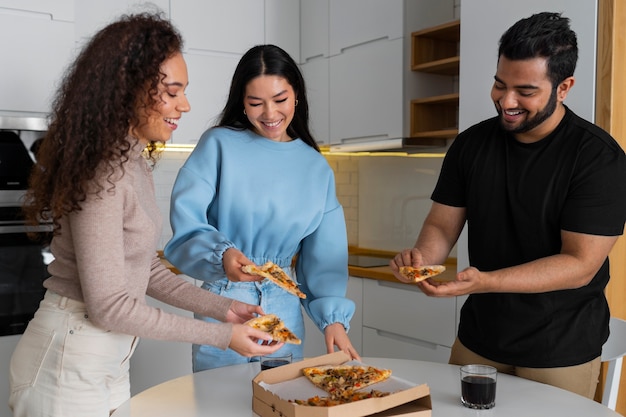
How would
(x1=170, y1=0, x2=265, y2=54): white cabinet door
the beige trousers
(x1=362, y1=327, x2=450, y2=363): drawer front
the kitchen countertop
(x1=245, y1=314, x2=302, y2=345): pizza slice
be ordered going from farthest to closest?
(x1=170, y1=0, x2=265, y2=54): white cabinet door
the kitchen countertop
(x1=362, y1=327, x2=450, y2=363): drawer front
the beige trousers
(x1=245, y1=314, x2=302, y2=345): pizza slice

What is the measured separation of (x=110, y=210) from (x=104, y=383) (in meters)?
0.39

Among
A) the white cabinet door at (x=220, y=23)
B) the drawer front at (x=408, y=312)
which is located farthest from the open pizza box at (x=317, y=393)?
the white cabinet door at (x=220, y=23)

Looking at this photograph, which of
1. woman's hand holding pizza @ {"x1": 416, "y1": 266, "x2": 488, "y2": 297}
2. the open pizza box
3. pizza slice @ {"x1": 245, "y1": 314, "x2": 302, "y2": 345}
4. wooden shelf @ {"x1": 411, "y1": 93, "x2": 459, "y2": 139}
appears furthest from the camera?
wooden shelf @ {"x1": 411, "y1": 93, "x2": 459, "y2": 139}

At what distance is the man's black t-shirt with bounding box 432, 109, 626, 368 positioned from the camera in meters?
1.85

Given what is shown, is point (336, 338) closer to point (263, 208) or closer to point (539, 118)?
point (263, 208)

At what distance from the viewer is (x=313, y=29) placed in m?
4.27

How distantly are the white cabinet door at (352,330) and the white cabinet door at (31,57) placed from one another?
176 centimetres

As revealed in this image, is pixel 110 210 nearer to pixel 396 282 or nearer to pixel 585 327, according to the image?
pixel 585 327

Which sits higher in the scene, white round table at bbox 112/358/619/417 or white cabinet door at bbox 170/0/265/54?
white cabinet door at bbox 170/0/265/54

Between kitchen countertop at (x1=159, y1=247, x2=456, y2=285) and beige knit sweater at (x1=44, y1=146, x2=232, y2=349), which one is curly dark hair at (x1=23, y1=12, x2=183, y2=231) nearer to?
beige knit sweater at (x1=44, y1=146, x2=232, y2=349)

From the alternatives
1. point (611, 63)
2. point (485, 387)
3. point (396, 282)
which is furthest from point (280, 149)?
point (396, 282)

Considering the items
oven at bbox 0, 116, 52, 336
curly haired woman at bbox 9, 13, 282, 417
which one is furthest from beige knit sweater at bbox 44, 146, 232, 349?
oven at bbox 0, 116, 52, 336

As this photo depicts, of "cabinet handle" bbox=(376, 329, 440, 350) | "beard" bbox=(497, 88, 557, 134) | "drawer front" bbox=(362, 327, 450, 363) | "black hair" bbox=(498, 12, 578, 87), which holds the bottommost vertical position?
"drawer front" bbox=(362, 327, 450, 363)

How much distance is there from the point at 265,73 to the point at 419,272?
71 cm
